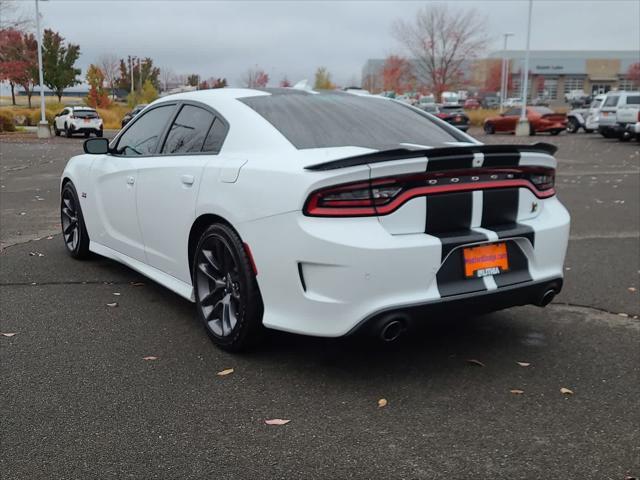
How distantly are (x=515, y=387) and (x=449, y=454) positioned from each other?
0.86 metres

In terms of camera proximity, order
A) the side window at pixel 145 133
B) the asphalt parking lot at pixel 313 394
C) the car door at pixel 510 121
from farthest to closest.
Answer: the car door at pixel 510 121, the side window at pixel 145 133, the asphalt parking lot at pixel 313 394

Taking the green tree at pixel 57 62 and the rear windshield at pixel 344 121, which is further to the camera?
the green tree at pixel 57 62

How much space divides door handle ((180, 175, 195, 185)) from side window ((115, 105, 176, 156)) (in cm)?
74

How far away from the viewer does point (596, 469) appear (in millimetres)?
2705

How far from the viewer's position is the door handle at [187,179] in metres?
4.06

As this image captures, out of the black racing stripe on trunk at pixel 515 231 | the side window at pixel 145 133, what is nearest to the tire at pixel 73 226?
the side window at pixel 145 133

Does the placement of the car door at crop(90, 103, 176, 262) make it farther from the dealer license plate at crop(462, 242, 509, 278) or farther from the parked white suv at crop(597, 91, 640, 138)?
the parked white suv at crop(597, 91, 640, 138)

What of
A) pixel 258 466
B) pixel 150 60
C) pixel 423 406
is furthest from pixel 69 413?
pixel 150 60

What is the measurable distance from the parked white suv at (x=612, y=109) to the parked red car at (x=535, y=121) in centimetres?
420

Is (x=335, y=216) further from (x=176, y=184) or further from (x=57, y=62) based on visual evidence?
(x=57, y=62)

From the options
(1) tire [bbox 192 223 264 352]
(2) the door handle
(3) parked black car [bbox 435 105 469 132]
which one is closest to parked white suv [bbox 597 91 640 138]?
(3) parked black car [bbox 435 105 469 132]

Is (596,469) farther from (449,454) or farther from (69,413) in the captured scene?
(69,413)

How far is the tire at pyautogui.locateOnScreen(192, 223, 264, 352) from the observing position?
3.63 meters

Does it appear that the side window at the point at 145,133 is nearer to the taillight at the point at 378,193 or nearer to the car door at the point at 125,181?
the car door at the point at 125,181
